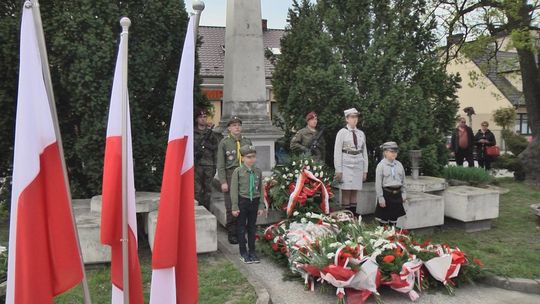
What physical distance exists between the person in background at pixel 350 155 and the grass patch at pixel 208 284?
2192 millimetres

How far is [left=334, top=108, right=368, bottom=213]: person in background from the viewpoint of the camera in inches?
280

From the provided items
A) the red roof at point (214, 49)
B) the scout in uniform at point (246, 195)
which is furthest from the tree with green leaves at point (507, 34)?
the red roof at point (214, 49)

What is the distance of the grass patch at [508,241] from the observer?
19.5 ft

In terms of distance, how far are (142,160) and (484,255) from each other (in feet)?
15.3

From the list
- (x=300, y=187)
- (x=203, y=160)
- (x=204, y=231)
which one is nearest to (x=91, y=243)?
(x=204, y=231)

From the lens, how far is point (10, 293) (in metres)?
2.71

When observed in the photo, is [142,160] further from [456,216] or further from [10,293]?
[456,216]

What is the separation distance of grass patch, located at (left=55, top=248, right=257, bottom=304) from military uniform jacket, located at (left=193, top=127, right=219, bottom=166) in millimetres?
1830

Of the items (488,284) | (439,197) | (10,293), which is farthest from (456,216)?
(10,293)

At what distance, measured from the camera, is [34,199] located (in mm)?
2686

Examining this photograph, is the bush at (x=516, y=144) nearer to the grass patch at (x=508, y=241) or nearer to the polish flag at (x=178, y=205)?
the grass patch at (x=508, y=241)

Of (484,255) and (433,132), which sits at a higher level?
(433,132)

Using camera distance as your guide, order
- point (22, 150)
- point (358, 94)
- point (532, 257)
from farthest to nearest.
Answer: point (358, 94) < point (532, 257) < point (22, 150)

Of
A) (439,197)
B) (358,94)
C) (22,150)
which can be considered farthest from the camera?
(358,94)
